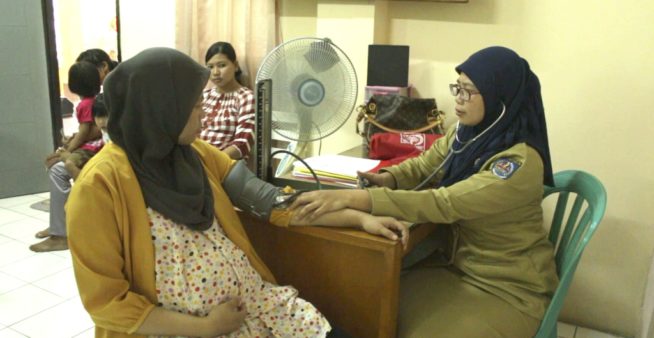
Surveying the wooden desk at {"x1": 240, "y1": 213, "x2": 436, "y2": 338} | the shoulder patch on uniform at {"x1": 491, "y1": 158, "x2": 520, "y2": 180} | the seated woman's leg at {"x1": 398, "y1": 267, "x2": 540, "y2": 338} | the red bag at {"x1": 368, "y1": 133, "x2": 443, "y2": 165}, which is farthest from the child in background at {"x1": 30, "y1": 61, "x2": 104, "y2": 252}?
the shoulder patch on uniform at {"x1": 491, "y1": 158, "x2": 520, "y2": 180}

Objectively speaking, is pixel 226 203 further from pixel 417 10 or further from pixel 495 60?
pixel 417 10

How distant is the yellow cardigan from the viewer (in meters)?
1.07

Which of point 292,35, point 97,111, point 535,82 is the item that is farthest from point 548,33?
point 97,111

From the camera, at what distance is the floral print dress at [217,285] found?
1176mm

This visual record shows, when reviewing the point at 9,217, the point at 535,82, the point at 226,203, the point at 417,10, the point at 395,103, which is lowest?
the point at 9,217

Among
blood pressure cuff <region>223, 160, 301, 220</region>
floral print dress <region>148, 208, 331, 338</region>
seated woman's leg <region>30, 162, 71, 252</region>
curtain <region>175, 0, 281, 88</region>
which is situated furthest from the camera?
seated woman's leg <region>30, 162, 71, 252</region>

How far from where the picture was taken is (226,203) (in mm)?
1367

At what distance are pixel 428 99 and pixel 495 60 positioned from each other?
30.7 inches

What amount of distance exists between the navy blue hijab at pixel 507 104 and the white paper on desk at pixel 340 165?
1.26ft

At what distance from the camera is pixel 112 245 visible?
1.10 meters

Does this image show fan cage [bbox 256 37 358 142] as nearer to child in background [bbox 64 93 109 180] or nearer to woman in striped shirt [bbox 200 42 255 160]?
woman in striped shirt [bbox 200 42 255 160]

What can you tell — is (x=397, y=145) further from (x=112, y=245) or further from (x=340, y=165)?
(x=112, y=245)

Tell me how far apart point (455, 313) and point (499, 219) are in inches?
10.4

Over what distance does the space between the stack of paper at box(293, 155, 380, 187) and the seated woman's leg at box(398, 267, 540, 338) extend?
357mm
